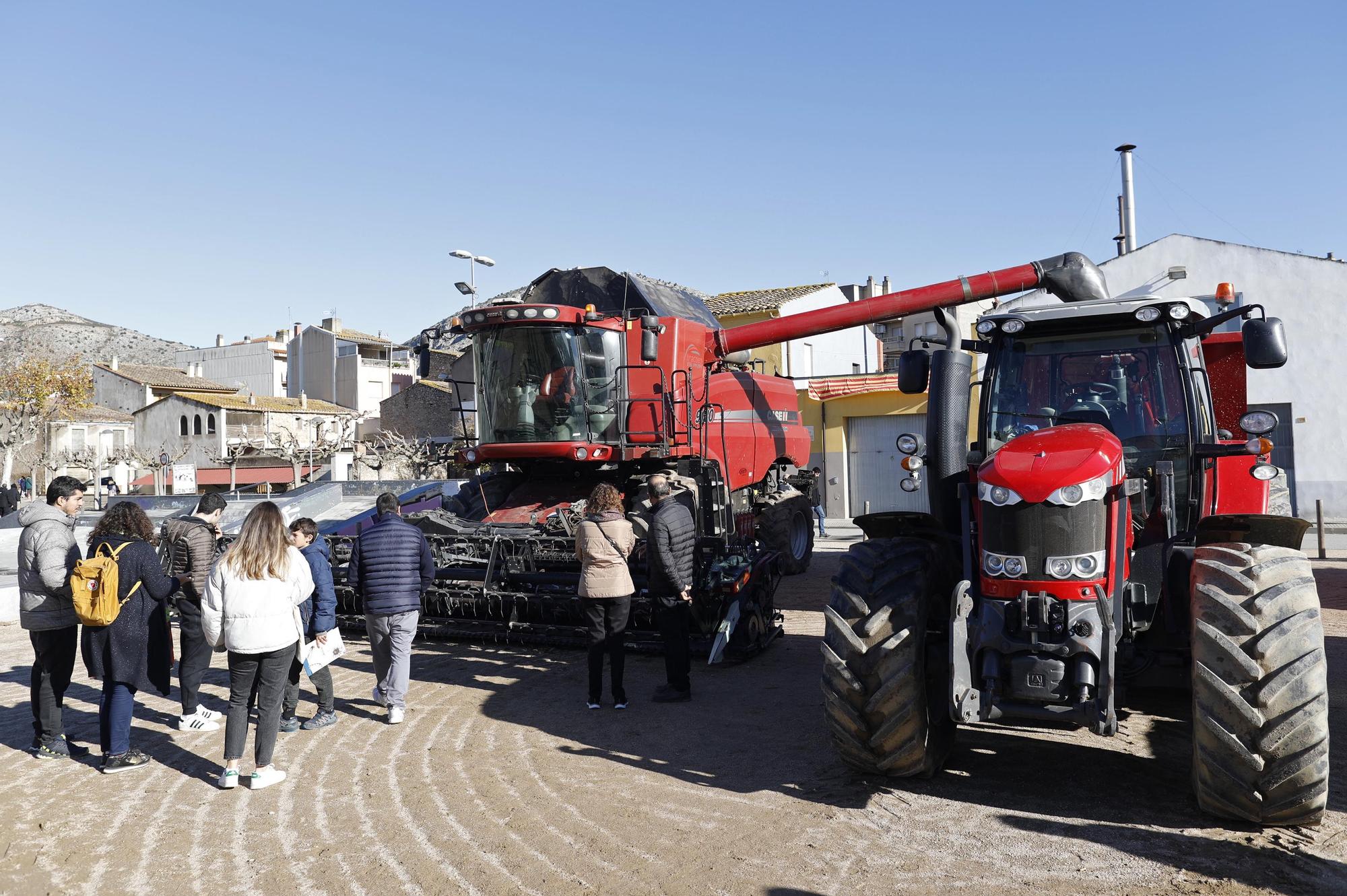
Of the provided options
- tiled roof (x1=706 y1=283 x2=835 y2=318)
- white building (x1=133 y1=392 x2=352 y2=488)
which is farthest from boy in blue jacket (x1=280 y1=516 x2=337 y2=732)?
white building (x1=133 y1=392 x2=352 y2=488)

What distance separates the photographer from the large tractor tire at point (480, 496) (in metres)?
10.8

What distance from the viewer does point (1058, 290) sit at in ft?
37.4

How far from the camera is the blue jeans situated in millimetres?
5586

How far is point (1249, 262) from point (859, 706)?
1871 cm

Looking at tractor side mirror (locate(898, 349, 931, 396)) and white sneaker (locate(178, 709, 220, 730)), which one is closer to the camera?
tractor side mirror (locate(898, 349, 931, 396))

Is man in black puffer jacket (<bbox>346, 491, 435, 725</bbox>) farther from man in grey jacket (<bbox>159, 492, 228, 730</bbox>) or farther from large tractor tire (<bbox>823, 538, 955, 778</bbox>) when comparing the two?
large tractor tire (<bbox>823, 538, 955, 778</bbox>)

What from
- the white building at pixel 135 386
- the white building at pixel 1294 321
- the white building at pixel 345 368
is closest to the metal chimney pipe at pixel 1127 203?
the white building at pixel 1294 321

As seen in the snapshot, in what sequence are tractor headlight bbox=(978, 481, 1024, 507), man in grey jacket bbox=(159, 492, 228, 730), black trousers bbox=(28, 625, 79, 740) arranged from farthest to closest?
man in grey jacket bbox=(159, 492, 228, 730) < black trousers bbox=(28, 625, 79, 740) < tractor headlight bbox=(978, 481, 1024, 507)

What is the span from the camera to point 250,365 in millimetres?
56594

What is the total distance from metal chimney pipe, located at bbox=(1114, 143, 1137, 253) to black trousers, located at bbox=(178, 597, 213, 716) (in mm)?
21095

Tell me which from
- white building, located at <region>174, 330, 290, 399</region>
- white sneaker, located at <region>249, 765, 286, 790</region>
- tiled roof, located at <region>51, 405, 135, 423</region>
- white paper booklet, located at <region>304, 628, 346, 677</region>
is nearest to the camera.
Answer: white sneaker, located at <region>249, 765, 286, 790</region>

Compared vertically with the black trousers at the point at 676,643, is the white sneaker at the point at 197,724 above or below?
below

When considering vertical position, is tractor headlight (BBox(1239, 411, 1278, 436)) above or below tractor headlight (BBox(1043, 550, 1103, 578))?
above

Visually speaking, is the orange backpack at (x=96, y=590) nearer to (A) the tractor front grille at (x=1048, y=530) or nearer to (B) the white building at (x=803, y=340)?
(A) the tractor front grille at (x=1048, y=530)
